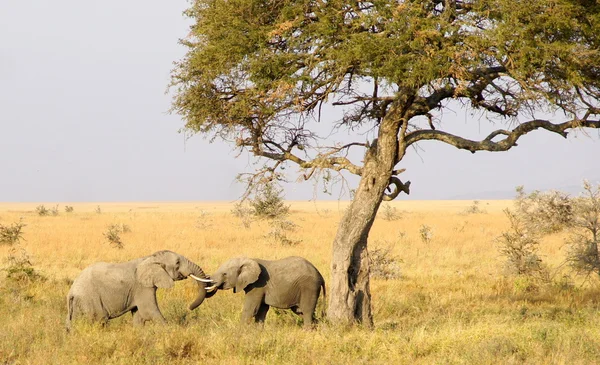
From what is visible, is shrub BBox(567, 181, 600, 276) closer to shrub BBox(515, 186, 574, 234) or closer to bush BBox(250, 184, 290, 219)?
shrub BBox(515, 186, 574, 234)

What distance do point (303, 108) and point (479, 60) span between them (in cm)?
306

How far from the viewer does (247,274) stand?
1136 centimetres

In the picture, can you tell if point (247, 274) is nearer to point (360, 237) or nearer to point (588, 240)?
point (360, 237)

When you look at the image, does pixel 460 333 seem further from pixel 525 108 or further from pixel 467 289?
pixel 467 289

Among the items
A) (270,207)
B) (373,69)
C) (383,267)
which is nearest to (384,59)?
(373,69)

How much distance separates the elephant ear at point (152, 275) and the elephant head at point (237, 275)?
74 centimetres

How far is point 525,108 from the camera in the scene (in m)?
11.8

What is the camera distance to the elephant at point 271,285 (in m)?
11.4

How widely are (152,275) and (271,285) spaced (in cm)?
194

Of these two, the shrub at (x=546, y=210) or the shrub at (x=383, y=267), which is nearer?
the shrub at (x=383, y=267)

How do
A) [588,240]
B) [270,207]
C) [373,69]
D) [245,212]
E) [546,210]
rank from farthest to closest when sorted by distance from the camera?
[270,207]
[546,210]
[245,212]
[588,240]
[373,69]

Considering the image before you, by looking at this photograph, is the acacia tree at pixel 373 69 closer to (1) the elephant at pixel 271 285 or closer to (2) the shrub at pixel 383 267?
(1) the elephant at pixel 271 285

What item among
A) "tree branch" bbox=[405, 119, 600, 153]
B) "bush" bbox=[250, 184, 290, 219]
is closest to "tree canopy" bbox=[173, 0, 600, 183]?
"tree branch" bbox=[405, 119, 600, 153]

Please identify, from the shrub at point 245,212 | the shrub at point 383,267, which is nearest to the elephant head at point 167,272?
the shrub at point 245,212
